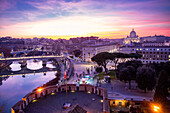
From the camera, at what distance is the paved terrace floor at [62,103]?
778 centimetres

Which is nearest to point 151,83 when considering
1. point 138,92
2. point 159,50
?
point 138,92

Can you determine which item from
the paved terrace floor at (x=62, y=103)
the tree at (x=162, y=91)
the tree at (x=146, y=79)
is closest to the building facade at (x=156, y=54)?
the tree at (x=146, y=79)

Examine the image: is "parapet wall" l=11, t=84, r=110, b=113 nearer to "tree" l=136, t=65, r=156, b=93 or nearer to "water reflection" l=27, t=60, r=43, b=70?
"tree" l=136, t=65, r=156, b=93

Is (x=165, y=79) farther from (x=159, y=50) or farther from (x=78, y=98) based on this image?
(x=159, y=50)

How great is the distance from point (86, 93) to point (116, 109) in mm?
3482

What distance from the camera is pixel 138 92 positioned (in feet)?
46.4

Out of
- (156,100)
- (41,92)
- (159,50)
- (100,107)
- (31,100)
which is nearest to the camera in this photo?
(100,107)

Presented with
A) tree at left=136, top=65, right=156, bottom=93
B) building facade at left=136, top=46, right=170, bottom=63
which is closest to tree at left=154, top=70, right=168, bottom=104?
tree at left=136, top=65, right=156, bottom=93

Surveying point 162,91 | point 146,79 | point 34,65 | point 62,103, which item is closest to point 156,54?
point 146,79

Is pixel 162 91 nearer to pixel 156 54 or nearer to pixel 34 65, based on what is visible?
pixel 156 54

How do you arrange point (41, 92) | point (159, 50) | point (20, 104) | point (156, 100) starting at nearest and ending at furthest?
point (20, 104)
point (41, 92)
point (156, 100)
point (159, 50)

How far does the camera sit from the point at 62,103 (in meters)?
8.54

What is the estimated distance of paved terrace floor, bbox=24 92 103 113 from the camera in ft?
25.5

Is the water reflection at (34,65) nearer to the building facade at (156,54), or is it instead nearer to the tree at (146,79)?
the building facade at (156,54)
